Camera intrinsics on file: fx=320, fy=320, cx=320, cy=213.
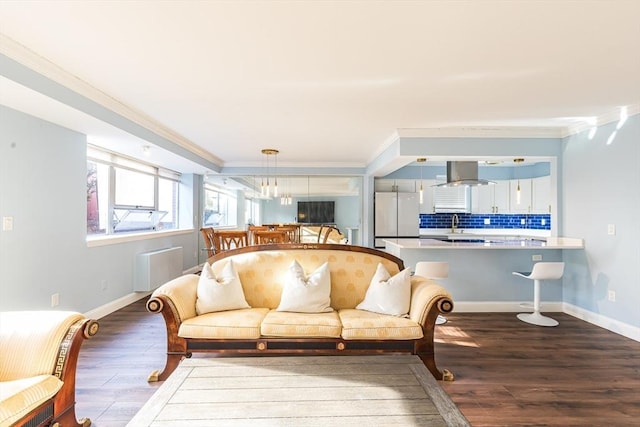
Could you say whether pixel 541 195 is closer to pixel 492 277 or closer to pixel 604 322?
pixel 492 277

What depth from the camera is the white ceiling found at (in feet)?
6.09

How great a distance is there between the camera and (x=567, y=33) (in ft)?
6.73

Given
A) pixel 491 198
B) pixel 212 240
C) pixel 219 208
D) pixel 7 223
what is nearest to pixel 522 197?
pixel 491 198

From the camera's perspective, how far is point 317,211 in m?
7.35

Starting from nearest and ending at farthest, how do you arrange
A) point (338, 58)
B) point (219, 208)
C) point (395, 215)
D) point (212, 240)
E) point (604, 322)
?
point (338, 58)
point (604, 322)
point (212, 240)
point (395, 215)
point (219, 208)

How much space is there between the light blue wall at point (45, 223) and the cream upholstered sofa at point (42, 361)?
1.53 metres

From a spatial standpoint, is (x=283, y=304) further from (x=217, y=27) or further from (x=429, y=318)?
(x=217, y=27)

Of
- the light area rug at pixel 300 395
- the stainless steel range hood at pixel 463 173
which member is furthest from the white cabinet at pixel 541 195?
the light area rug at pixel 300 395

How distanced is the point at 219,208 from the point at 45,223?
4.93 m

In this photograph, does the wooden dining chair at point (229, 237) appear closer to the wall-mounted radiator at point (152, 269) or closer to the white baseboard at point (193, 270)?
the wall-mounted radiator at point (152, 269)

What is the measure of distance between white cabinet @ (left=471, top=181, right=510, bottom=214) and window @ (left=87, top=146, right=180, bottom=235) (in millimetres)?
6533

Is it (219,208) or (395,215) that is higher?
(219,208)

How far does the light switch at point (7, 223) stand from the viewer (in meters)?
2.77

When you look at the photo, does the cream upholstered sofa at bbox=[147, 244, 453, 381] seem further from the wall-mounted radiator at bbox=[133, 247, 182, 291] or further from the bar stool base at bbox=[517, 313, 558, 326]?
the wall-mounted radiator at bbox=[133, 247, 182, 291]
